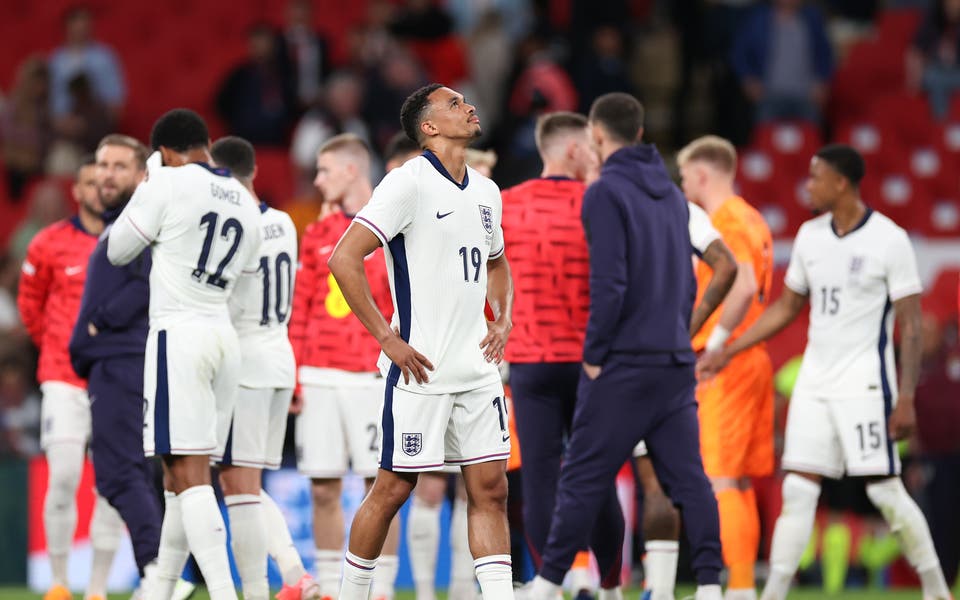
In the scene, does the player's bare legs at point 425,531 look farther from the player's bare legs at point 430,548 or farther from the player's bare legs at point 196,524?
the player's bare legs at point 196,524

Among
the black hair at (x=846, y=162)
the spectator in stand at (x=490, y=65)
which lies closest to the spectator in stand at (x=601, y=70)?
the spectator in stand at (x=490, y=65)

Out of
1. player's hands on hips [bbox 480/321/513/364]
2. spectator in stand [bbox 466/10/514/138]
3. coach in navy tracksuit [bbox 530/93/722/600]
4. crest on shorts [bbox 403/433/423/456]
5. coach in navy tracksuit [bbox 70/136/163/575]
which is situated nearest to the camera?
crest on shorts [bbox 403/433/423/456]

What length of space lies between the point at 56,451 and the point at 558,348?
10.5ft

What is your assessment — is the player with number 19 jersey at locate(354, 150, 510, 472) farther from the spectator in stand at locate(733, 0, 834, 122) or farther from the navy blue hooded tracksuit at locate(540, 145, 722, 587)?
the spectator in stand at locate(733, 0, 834, 122)

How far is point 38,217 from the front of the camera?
14930 millimetres

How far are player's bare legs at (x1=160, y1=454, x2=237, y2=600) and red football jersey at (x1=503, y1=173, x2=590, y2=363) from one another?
194 cm

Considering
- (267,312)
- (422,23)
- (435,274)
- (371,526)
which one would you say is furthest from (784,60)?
(371,526)

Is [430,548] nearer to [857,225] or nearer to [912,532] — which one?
[912,532]

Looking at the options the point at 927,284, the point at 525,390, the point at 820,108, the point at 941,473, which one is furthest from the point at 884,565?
the point at 820,108

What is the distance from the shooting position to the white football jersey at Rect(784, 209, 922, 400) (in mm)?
9008

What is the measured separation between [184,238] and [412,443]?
173 centimetres

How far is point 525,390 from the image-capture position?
342 inches

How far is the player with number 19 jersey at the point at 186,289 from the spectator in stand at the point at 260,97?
9.01 meters

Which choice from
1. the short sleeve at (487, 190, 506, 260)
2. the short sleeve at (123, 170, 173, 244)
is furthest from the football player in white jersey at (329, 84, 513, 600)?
the short sleeve at (123, 170, 173, 244)
